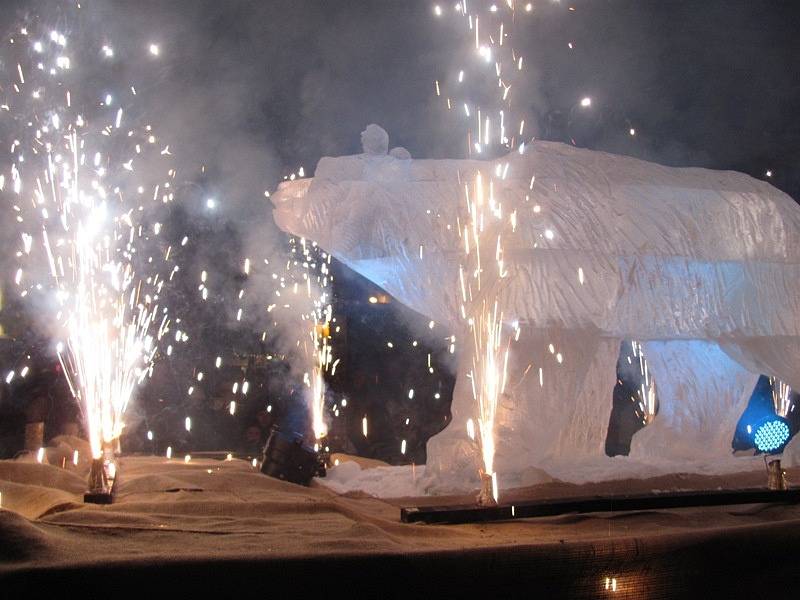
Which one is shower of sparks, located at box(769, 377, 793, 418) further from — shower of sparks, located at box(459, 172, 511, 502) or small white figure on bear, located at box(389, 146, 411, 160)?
small white figure on bear, located at box(389, 146, 411, 160)

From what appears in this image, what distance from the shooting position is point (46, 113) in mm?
7285

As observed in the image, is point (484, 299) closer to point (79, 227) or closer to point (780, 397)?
point (79, 227)

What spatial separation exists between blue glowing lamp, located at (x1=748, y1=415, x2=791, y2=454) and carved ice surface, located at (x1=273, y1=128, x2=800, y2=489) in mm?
2489

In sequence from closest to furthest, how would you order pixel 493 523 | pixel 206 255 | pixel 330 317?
1. pixel 493 523
2. pixel 206 255
3. pixel 330 317

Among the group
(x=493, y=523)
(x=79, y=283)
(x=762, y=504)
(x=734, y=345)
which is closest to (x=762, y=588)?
(x=493, y=523)

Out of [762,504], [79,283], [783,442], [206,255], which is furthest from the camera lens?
[206,255]

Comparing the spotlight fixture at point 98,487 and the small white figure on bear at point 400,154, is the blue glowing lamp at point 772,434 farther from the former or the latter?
the spotlight fixture at point 98,487

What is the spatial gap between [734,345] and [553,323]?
6.61 ft

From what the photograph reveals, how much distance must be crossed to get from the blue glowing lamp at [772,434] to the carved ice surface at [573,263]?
8.17 feet

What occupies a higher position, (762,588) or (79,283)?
(79,283)

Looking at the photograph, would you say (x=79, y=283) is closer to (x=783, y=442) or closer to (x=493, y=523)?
(x=493, y=523)

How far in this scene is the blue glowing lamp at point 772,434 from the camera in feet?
31.4

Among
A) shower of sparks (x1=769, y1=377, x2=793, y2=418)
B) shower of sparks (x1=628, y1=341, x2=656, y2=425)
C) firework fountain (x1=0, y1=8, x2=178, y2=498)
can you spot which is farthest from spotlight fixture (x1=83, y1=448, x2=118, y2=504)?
shower of sparks (x1=769, y1=377, x2=793, y2=418)

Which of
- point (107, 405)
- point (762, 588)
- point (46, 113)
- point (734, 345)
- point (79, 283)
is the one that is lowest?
point (762, 588)
